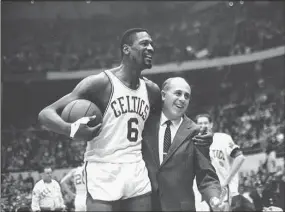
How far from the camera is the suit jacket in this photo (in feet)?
13.1

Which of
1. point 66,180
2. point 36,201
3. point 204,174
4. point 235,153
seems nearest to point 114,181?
point 204,174

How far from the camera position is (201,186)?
13.4 ft

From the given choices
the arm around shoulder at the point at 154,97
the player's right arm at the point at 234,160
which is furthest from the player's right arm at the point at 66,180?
the arm around shoulder at the point at 154,97

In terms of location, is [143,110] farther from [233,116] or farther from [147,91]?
[233,116]

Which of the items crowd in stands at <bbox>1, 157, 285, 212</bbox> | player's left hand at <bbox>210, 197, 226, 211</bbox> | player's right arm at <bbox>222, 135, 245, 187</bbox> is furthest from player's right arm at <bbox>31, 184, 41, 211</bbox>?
player's left hand at <bbox>210, 197, 226, 211</bbox>

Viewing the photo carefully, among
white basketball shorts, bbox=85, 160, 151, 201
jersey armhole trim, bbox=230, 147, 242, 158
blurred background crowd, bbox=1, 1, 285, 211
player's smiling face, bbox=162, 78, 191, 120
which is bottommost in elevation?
white basketball shorts, bbox=85, 160, 151, 201

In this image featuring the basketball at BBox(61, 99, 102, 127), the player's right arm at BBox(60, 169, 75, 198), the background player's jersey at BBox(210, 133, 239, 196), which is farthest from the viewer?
the player's right arm at BBox(60, 169, 75, 198)

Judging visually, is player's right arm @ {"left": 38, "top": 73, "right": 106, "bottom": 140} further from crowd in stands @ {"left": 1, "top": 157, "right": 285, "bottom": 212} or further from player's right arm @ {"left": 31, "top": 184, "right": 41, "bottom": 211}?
player's right arm @ {"left": 31, "top": 184, "right": 41, "bottom": 211}

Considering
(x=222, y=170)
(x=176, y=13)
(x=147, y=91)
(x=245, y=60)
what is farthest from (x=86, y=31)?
(x=147, y=91)

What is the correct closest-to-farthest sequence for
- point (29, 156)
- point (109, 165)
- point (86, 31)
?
point (109, 165) → point (29, 156) → point (86, 31)

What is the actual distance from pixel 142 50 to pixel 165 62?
18.0m

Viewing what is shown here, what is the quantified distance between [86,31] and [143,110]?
23.4 metres

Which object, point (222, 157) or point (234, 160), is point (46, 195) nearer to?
point (222, 157)

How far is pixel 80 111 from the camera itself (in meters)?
3.64
